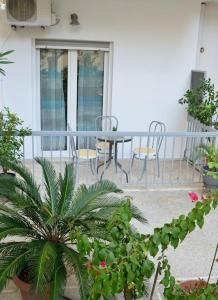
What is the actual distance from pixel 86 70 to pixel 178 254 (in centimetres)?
392

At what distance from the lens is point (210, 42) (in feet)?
23.1

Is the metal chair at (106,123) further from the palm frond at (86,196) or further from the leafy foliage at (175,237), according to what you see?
the leafy foliage at (175,237)

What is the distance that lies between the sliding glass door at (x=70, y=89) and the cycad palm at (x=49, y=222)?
3360 millimetres

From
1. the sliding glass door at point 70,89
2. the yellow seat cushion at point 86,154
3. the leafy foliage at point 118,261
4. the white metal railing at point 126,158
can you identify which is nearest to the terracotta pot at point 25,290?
the leafy foliage at point 118,261

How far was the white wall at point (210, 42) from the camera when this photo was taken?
689 cm

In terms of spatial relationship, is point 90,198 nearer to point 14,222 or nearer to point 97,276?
point 14,222

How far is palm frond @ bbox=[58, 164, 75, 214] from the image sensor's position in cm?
323

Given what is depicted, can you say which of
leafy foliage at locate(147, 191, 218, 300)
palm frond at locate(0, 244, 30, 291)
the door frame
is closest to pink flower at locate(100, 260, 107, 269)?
leafy foliage at locate(147, 191, 218, 300)

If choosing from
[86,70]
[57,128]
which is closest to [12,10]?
[86,70]

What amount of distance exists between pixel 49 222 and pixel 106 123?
169 inches

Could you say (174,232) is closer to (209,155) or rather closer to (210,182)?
(209,155)

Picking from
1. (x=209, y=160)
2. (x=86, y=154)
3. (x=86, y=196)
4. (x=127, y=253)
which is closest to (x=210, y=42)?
(x=209, y=160)

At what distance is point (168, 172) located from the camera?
6547 mm

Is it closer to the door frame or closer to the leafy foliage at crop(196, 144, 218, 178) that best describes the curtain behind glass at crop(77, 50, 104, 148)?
the door frame
